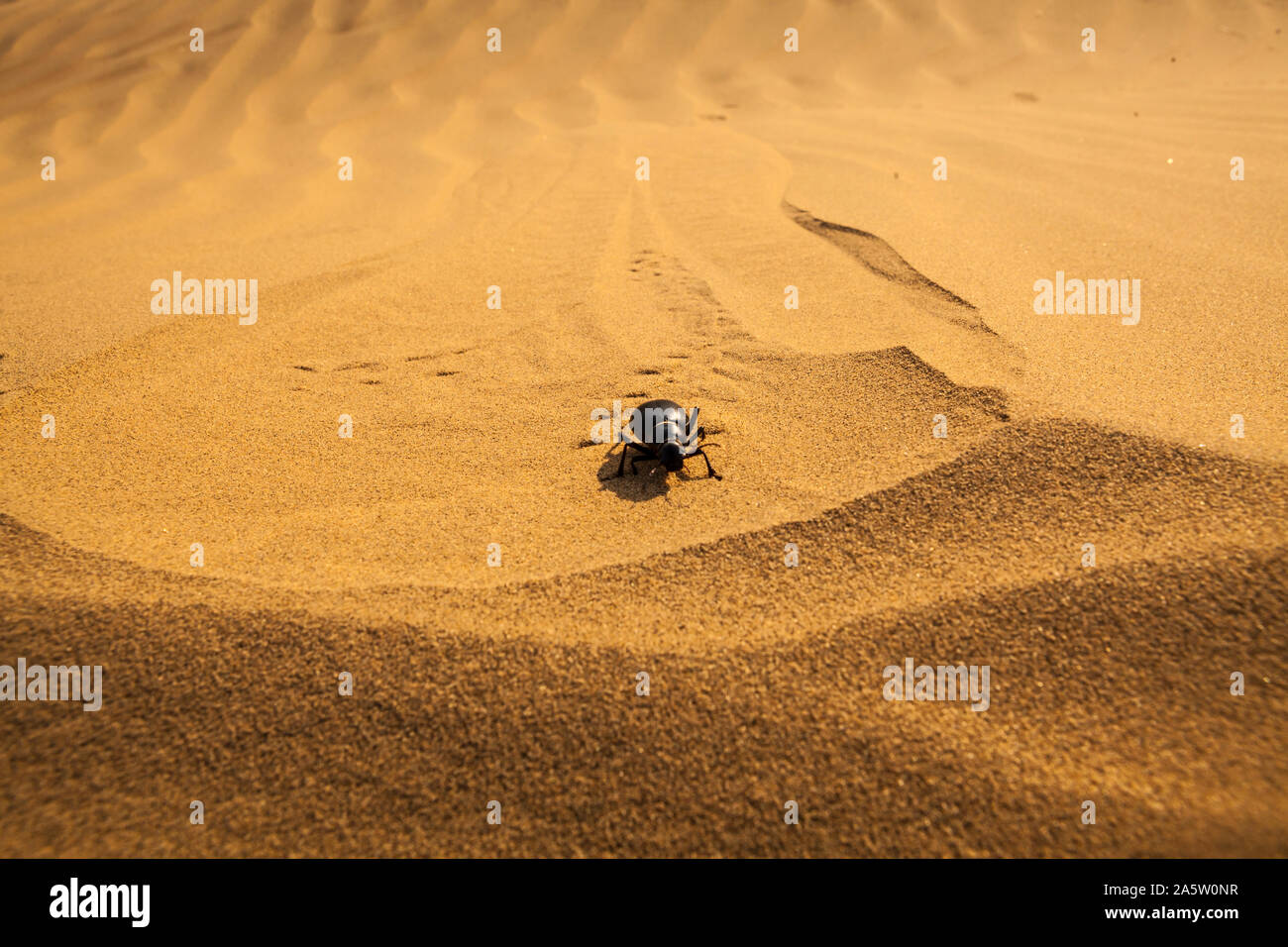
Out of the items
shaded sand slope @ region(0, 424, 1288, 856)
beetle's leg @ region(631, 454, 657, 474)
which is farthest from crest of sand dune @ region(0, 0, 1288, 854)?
beetle's leg @ region(631, 454, 657, 474)

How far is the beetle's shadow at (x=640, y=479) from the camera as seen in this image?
7.30 feet

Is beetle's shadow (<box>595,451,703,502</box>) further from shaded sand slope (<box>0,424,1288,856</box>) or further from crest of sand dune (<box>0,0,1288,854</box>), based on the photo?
shaded sand slope (<box>0,424,1288,856</box>)

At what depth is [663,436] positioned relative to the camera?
2.25m

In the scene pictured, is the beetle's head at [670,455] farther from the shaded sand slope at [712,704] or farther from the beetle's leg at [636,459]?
the shaded sand slope at [712,704]

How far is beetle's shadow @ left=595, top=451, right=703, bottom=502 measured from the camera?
2225mm

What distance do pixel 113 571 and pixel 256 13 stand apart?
28.6 ft

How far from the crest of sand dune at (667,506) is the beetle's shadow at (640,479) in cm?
3

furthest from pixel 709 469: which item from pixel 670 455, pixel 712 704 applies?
pixel 712 704

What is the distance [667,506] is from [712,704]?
2.43ft

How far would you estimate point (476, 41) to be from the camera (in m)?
7.60

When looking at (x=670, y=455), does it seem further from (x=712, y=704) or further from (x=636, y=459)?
(x=712, y=704)

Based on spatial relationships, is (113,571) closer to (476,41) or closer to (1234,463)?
(1234,463)

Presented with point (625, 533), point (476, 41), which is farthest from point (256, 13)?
point (625, 533)

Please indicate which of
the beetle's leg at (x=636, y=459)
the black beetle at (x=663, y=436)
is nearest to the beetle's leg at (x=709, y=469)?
the black beetle at (x=663, y=436)
